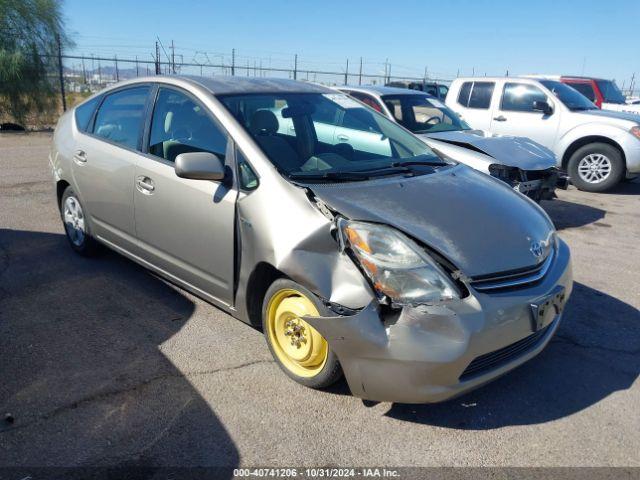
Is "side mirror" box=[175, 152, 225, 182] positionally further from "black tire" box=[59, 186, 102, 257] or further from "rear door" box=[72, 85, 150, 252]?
"black tire" box=[59, 186, 102, 257]

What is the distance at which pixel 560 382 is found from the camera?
3.15 m

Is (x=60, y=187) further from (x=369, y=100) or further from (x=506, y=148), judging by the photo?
(x=506, y=148)

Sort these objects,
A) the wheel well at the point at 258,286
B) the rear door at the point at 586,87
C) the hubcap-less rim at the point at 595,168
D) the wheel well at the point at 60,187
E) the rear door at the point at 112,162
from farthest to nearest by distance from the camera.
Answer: the rear door at the point at 586,87 → the hubcap-less rim at the point at 595,168 → the wheel well at the point at 60,187 → the rear door at the point at 112,162 → the wheel well at the point at 258,286

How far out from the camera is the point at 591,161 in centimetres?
911

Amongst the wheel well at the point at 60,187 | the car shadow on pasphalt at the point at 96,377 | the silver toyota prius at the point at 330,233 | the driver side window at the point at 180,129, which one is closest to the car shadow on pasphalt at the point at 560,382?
the silver toyota prius at the point at 330,233

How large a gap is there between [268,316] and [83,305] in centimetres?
173

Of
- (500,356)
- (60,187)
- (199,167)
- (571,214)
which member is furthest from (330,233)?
(571,214)

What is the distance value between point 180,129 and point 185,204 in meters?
0.60

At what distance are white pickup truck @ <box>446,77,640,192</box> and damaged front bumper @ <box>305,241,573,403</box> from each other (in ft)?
24.4

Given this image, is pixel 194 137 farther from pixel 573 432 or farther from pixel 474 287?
pixel 573 432

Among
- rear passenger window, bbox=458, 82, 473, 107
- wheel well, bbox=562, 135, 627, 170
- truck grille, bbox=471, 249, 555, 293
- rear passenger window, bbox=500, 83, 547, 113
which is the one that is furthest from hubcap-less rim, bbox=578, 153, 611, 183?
truck grille, bbox=471, 249, 555, 293

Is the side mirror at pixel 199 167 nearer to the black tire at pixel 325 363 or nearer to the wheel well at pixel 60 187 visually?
the black tire at pixel 325 363

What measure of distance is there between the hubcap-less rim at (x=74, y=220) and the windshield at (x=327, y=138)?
2.12 meters

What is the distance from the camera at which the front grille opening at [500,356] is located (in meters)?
2.58
